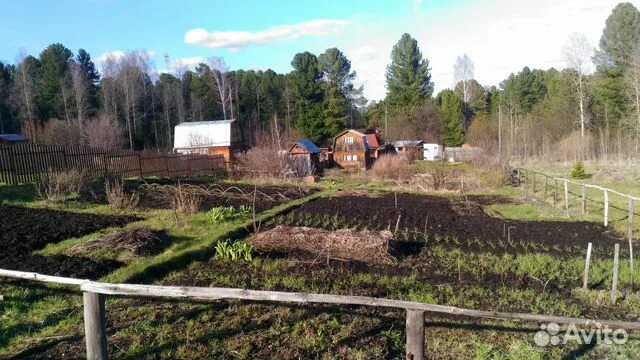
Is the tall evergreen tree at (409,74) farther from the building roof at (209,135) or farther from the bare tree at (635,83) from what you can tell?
the building roof at (209,135)

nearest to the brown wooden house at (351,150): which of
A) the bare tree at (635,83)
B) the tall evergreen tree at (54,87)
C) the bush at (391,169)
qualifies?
the bush at (391,169)

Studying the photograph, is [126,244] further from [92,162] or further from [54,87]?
[54,87]

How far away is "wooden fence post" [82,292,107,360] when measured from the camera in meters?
4.11

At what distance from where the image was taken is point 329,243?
8.98 meters

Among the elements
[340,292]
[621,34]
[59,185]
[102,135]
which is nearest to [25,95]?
[102,135]

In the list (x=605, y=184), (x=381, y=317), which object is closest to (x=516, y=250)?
(x=381, y=317)

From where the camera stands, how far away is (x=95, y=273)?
7.84m

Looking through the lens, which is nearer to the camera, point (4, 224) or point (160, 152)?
point (4, 224)

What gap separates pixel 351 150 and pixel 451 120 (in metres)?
21.8

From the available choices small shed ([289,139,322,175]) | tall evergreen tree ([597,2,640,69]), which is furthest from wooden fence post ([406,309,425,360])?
tall evergreen tree ([597,2,640,69])

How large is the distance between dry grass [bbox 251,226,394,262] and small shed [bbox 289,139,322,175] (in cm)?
2251

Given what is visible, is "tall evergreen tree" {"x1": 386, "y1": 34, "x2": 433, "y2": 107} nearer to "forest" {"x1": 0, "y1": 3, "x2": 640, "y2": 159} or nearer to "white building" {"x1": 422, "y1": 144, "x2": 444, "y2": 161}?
"forest" {"x1": 0, "y1": 3, "x2": 640, "y2": 159}

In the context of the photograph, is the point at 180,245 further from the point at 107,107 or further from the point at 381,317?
the point at 107,107

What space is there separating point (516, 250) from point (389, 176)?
20602 mm
